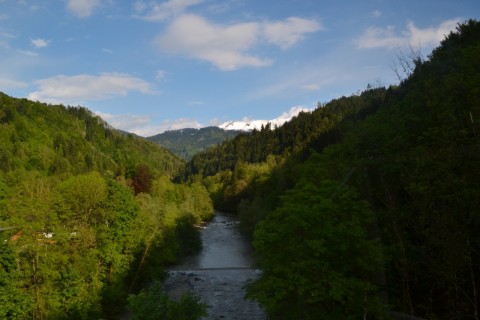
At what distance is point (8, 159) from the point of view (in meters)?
115

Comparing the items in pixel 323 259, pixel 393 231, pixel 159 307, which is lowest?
pixel 159 307

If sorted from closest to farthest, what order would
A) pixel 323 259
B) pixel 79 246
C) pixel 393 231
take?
pixel 393 231
pixel 323 259
pixel 79 246

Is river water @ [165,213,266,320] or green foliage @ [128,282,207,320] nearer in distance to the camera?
Answer: green foliage @ [128,282,207,320]

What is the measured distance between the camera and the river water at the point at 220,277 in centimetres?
2869

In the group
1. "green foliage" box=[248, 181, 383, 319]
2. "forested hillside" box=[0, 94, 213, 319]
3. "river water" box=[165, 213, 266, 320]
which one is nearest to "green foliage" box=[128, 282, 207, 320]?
"green foliage" box=[248, 181, 383, 319]

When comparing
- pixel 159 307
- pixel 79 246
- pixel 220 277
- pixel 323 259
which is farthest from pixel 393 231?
pixel 220 277

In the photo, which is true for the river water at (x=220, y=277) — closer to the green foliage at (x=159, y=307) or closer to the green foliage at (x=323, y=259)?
the green foliage at (x=323, y=259)

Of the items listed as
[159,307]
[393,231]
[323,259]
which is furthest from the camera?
[323,259]

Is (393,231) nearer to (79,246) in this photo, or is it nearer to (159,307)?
(159,307)

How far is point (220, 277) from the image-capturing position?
37812 millimetres

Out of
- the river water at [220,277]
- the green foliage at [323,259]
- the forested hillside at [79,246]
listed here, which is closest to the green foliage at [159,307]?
the green foliage at [323,259]

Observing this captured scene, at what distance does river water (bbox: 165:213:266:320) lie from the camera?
28.7m

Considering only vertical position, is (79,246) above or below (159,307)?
above

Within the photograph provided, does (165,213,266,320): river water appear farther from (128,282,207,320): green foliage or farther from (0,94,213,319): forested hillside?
(128,282,207,320): green foliage
